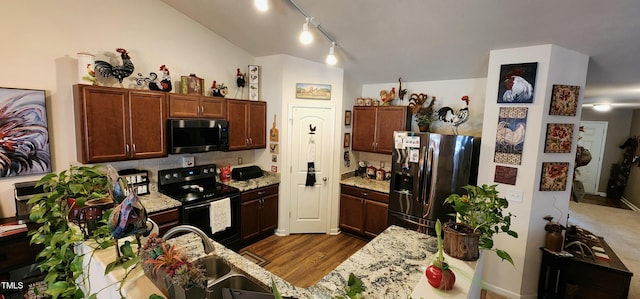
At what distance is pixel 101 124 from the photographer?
8.44ft

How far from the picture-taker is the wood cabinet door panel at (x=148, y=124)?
2789mm

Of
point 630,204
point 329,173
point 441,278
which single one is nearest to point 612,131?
point 630,204

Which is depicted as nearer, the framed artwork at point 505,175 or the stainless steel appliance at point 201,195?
the framed artwork at point 505,175

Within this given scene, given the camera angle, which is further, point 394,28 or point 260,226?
point 260,226

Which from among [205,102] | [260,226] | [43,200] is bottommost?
[260,226]

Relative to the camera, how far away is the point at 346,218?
4.24 metres

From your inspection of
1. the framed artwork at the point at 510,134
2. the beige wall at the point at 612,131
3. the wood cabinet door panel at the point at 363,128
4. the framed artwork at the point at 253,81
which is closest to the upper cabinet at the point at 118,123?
the framed artwork at the point at 253,81

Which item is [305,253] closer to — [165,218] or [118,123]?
[165,218]

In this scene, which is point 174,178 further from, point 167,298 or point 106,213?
point 167,298

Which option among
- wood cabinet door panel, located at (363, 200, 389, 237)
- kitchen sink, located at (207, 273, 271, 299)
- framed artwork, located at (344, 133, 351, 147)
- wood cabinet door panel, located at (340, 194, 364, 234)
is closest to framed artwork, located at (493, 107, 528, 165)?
wood cabinet door panel, located at (363, 200, 389, 237)

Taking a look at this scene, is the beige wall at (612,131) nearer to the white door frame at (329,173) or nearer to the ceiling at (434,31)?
the ceiling at (434,31)

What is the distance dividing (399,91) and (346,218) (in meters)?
2.15

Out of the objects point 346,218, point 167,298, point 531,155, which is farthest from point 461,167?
point 167,298

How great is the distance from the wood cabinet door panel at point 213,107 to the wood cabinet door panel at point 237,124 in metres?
0.08
